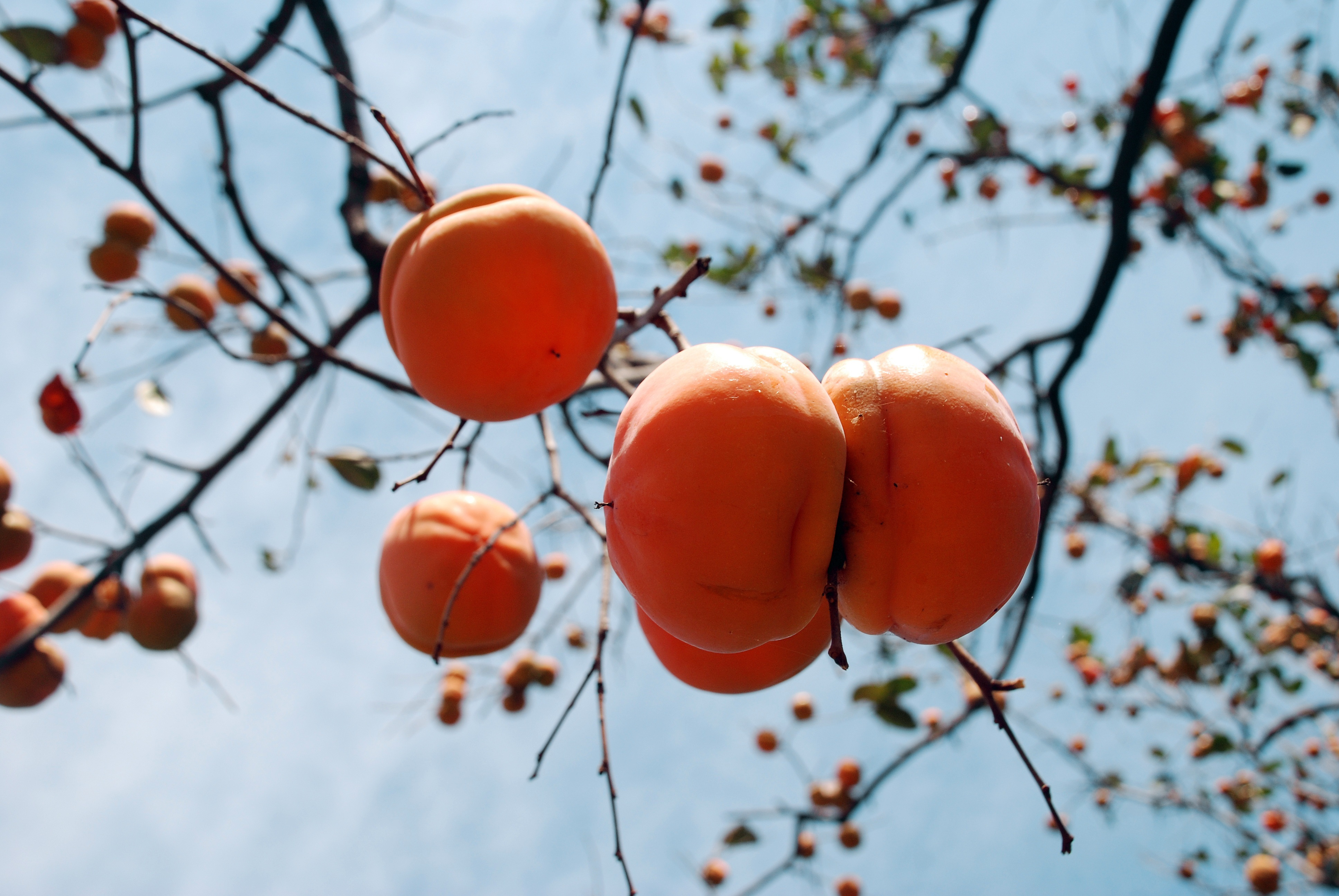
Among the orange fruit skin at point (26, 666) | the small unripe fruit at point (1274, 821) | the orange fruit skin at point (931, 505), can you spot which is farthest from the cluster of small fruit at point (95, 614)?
the small unripe fruit at point (1274, 821)

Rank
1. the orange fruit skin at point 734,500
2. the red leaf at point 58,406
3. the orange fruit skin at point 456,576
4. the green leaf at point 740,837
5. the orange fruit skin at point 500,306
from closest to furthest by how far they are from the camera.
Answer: the orange fruit skin at point 734,500 < the orange fruit skin at point 500,306 < the orange fruit skin at point 456,576 < the red leaf at point 58,406 < the green leaf at point 740,837

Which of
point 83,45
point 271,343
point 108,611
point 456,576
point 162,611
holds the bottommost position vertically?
point 108,611

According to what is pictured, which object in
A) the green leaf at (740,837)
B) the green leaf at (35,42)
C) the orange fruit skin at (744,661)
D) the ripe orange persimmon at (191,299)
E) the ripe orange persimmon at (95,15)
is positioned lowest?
the green leaf at (740,837)

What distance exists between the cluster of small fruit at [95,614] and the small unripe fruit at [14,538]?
11 centimetres

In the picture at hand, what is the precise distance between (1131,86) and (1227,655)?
3178 millimetres

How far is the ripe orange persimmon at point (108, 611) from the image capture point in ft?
8.23

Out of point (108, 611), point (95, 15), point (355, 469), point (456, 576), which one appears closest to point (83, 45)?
point (95, 15)

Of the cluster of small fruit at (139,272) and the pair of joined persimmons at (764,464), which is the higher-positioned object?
the pair of joined persimmons at (764,464)

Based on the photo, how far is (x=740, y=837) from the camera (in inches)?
112

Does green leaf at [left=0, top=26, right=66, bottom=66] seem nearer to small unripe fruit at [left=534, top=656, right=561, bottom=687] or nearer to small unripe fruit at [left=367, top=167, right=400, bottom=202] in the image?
small unripe fruit at [left=367, top=167, right=400, bottom=202]

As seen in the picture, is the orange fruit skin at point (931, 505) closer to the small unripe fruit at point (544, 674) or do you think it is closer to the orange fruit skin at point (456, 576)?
the orange fruit skin at point (456, 576)

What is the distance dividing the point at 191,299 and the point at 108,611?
1.29 m

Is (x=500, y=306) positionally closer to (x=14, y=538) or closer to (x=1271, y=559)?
(x=14, y=538)

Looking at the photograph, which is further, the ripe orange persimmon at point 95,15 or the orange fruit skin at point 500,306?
the ripe orange persimmon at point 95,15
